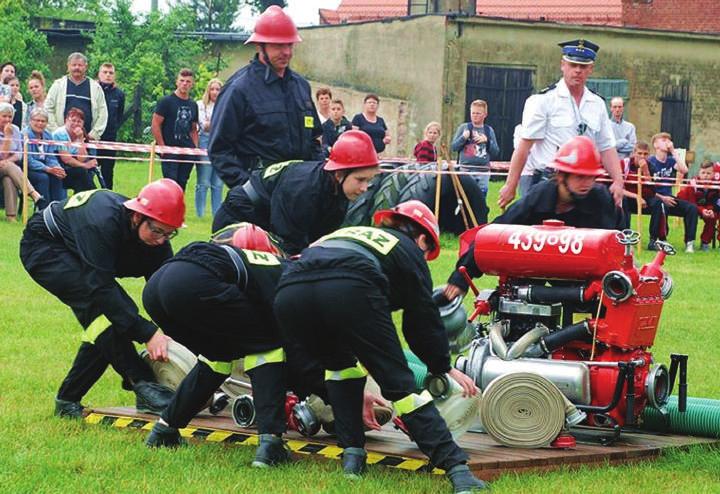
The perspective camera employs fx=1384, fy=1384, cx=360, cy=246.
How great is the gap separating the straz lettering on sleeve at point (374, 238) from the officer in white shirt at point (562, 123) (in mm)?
3468

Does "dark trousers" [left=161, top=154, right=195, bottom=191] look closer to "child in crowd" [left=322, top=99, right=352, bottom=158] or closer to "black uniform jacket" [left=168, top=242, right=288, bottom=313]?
"child in crowd" [left=322, top=99, right=352, bottom=158]

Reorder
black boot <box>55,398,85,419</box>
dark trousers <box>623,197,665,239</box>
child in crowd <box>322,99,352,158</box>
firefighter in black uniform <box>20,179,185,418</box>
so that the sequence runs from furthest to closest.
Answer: dark trousers <box>623,197,665,239</box> < child in crowd <box>322,99,352,158</box> < black boot <box>55,398,85,419</box> < firefighter in black uniform <box>20,179,185,418</box>

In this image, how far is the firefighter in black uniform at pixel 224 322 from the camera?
22.6 feet

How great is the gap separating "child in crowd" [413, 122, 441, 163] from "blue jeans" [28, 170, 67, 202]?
5159 millimetres

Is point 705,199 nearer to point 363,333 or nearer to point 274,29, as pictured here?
point 274,29

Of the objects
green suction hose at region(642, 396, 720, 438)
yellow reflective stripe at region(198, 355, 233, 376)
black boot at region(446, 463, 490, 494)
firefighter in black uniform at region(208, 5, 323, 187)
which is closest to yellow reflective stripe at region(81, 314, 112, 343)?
yellow reflective stripe at region(198, 355, 233, 376)

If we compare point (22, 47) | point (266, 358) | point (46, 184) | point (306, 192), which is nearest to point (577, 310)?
point (306, 192)

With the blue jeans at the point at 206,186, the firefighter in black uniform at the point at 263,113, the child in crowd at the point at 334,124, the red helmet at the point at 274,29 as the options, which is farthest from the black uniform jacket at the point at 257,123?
the blue jeans at the point at 206,186

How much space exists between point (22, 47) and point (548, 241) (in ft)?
92.2

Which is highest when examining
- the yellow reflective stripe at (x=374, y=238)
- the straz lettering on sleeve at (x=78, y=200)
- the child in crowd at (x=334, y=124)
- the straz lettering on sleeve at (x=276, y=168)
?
the straz lettering on sleeve at (x=276, y=168)

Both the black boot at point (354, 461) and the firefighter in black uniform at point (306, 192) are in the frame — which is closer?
the black boot at point (354, 461)

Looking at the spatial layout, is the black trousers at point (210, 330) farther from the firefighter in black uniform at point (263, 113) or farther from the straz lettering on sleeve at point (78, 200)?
the firefighter in black uniform at point (263, 113)

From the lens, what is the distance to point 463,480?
6.33m

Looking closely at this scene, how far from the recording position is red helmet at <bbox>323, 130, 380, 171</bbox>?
7672 millimetres
